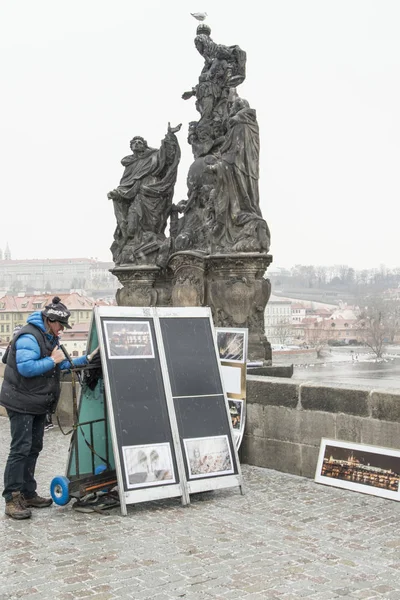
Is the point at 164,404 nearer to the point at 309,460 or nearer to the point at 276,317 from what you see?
the point at 309,460

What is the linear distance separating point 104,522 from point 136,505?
507 millimetres

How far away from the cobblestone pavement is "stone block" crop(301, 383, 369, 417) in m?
0.70

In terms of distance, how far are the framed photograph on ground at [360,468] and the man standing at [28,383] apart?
8.08 ft

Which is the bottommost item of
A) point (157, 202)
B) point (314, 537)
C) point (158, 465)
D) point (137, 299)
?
point (314, 537)

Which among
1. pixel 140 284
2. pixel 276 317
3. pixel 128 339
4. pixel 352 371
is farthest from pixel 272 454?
pixel 276 317

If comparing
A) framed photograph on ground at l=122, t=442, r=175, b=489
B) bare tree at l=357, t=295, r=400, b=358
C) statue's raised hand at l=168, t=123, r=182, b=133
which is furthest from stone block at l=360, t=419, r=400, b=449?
bare tree at l=357, t=295, r=400, b=358

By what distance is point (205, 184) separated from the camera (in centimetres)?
1234

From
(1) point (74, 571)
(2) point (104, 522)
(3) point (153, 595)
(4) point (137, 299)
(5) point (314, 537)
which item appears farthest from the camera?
(4) point (137, 299)

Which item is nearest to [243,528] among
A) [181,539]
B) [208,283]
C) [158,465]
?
[181,539]

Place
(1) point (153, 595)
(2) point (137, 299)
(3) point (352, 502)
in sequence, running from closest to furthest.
Result: (1) point (153, 595) → (3) point (352, 502) → (2) point (137, 299)

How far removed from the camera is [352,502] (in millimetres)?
6348

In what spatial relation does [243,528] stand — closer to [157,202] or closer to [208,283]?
→ [208,283]

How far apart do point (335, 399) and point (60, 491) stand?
2529 mm

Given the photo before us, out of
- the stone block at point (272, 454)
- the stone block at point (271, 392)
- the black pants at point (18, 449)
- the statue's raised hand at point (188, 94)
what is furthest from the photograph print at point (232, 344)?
the statue's raised hand at point (188, 94)
